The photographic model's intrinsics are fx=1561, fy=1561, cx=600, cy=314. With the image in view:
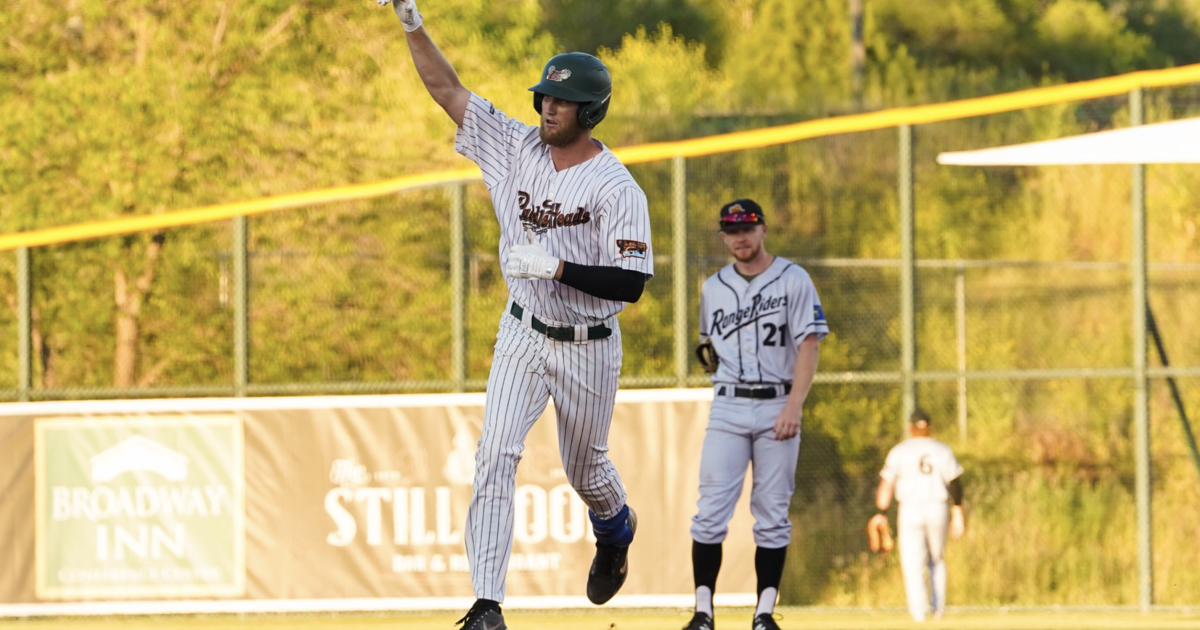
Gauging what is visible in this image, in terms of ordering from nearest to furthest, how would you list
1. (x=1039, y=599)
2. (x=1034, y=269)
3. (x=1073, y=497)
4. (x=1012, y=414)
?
1. (x=1039, y=599)
2. (x=1073, y=497)
3. (x=1012, y=414)
4. (x=1034, y=269)

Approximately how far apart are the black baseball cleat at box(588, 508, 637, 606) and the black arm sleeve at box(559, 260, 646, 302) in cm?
153

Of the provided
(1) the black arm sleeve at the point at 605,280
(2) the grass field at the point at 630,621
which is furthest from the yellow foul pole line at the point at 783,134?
(1) the black arm sleeve at the point at 605,280

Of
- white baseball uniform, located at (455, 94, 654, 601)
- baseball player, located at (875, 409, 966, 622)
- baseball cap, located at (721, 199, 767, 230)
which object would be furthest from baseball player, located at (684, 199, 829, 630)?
baseball player, located at (875, 409, 966, 622)

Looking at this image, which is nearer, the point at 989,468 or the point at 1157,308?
the point at 989,468

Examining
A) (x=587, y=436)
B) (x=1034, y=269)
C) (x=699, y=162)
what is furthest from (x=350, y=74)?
(x=587, y=436)

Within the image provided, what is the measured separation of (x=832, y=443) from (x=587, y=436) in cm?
522

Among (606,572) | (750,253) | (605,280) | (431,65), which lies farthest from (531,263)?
(750,253)

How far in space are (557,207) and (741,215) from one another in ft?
6.22

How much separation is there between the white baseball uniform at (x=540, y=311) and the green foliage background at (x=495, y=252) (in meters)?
4.12

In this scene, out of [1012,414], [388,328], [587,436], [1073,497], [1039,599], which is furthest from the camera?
[1012,414]

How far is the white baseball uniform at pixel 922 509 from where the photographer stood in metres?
9.48

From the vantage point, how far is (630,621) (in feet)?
31.6

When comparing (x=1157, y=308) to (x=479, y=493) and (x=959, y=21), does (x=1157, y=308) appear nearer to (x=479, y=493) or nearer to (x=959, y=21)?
(x=479, y=493)

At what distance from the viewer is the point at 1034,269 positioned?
57.6ft
